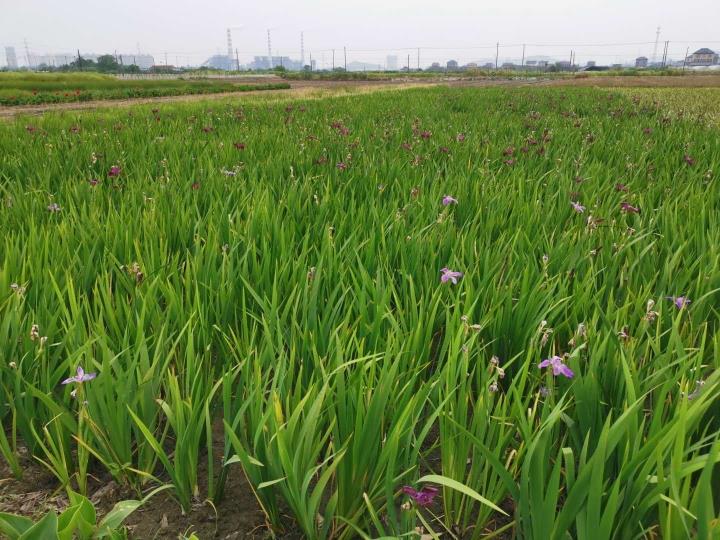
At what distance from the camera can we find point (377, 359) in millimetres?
1170

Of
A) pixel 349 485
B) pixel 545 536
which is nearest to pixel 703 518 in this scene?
pixel 545 536

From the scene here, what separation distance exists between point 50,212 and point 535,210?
250cm

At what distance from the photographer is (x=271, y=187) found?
2.99 m

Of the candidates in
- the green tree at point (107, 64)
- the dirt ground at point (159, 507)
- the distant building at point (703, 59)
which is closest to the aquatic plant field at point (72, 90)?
the dirt ground at point (159, 507)

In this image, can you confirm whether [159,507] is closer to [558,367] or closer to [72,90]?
[558,367]

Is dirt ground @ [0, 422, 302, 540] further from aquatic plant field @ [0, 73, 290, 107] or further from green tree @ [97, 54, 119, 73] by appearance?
green tree @ [97, 54, 119, 73]

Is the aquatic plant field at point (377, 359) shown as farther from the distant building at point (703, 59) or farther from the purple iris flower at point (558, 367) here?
the distant building at point (703, 59)

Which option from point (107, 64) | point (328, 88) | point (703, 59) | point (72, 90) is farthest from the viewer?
point (703, 59)

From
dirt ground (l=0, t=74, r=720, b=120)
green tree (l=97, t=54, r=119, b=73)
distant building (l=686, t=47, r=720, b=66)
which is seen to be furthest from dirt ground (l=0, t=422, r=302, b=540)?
distant building (l=686, t=47, r=720, b=66)

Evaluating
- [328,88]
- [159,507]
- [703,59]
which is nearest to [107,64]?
[328,88]

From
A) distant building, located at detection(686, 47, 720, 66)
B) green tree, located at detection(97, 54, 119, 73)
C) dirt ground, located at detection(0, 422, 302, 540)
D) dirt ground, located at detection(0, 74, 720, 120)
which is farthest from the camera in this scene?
distant building, located at detection(686, 47, 720, 66)

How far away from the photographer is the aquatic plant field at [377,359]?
94 centimetres

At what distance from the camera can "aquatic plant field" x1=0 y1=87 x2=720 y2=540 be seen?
3.09 feet

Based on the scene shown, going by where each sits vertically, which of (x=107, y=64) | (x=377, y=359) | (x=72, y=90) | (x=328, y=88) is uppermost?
(x=107, y=64)
